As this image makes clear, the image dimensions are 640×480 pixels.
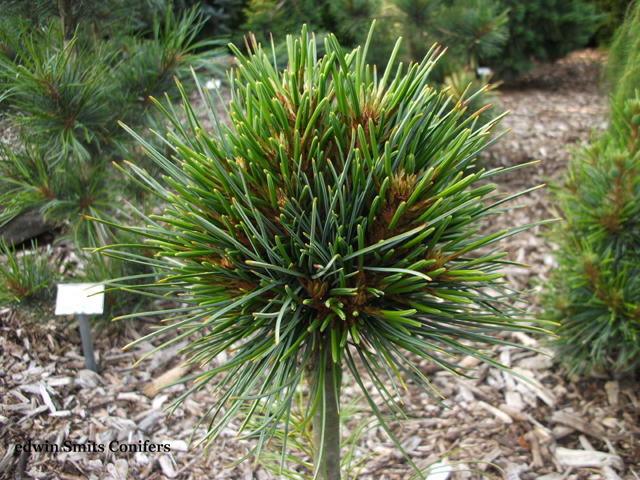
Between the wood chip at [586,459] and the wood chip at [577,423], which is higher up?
the wood chip at [577,423]

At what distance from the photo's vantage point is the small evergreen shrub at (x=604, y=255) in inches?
69.3

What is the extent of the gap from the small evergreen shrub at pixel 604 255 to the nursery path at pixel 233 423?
222 mm

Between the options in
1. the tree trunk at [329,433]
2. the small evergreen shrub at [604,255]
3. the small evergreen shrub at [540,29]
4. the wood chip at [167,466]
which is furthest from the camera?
the small evergreen shrub at [540,29]

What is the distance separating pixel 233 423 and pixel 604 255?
5.76 feet

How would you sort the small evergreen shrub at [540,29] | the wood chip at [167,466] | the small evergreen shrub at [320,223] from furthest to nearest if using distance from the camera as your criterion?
the small evergreen shrub at [540,29]
the wood chip at [167,466]
the small evergreen shrub at [320,223]

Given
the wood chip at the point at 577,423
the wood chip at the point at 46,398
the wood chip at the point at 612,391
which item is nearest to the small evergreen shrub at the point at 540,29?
the wood chip at the point at 612,391

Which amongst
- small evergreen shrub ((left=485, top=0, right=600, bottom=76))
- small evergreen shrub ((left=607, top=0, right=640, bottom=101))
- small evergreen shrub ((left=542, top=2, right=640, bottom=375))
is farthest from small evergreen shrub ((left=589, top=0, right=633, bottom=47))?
small evergreen shrub ((left=542, top=2, right=640, bottom=375))

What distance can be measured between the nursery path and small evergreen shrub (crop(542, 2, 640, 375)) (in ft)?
0.73

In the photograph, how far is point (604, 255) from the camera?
1814mm

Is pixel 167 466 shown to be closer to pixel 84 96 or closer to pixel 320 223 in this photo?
pixel 320 223

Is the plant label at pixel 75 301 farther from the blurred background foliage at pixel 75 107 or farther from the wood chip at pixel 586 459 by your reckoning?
the wood chip at pixel 586 459

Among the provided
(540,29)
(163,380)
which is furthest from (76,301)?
(540,29)

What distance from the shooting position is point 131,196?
231 centimetres

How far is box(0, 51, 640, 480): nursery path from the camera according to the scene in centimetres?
165
